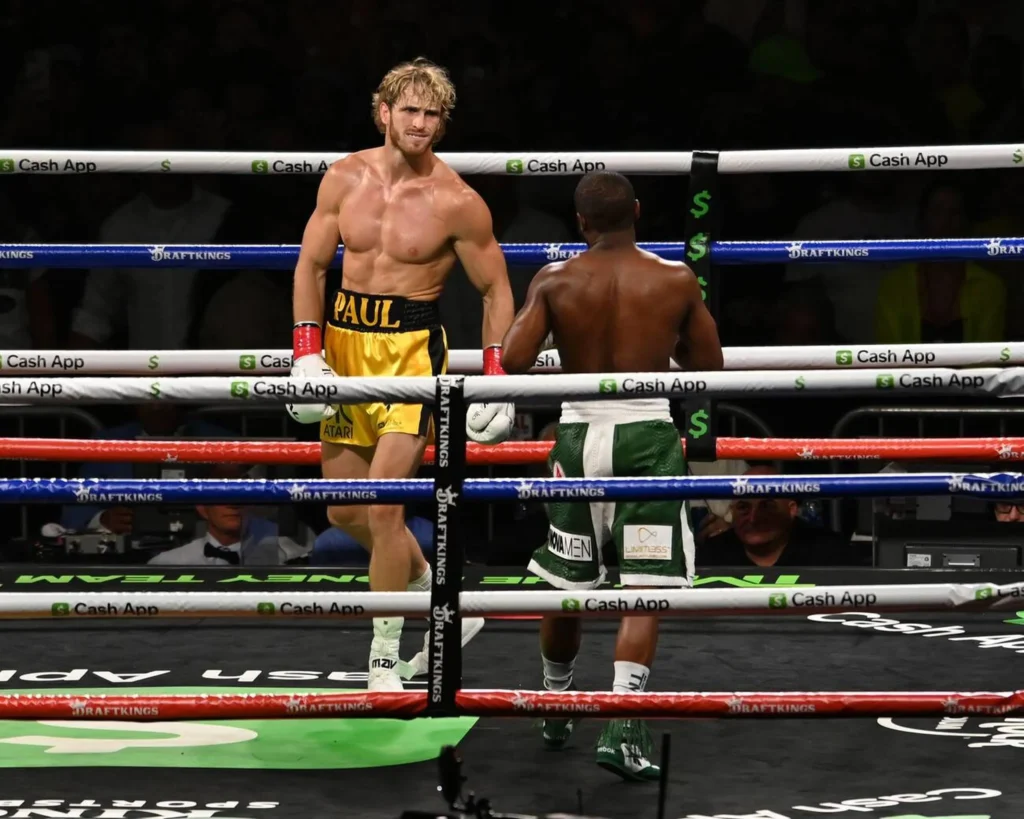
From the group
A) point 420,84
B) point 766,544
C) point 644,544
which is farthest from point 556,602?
point 766,544

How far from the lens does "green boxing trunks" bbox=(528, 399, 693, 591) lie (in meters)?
3.78

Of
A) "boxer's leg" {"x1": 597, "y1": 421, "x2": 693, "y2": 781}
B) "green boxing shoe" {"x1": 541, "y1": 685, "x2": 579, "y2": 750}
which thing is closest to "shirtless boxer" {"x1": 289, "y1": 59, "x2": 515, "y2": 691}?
"boxer's leg" {"x1": 597, "y1": 421, "x2": 693, "y2": 781}

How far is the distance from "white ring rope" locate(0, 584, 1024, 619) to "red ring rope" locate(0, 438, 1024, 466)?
0.87 meters

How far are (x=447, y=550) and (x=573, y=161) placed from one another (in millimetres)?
1619

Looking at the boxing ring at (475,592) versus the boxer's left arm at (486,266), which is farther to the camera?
the boxer's left arm at (486,266)

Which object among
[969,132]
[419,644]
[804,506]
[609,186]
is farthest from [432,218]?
[969,132]

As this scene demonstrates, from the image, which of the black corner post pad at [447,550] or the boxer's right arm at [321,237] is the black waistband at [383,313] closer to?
the boxer's right arm at [321,237]

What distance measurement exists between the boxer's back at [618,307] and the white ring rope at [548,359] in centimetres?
50

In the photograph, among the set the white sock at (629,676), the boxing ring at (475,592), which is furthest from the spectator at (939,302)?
the boxing ring at (475,592)

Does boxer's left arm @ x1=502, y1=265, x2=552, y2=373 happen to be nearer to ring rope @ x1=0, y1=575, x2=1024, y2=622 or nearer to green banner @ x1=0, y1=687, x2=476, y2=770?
ring rope @ x1=0, y1=575, x2=1024, y2=622

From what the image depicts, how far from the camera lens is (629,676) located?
12.2 ft

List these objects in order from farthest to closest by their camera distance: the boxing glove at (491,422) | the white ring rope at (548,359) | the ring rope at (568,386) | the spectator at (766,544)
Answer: the spectator at (766,544), the boxing glove at (491,422), the white ring rope at (548,359), the ring rope at (568,386)

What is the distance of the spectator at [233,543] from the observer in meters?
6.05

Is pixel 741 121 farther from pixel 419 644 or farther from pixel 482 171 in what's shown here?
pixel 419 644
